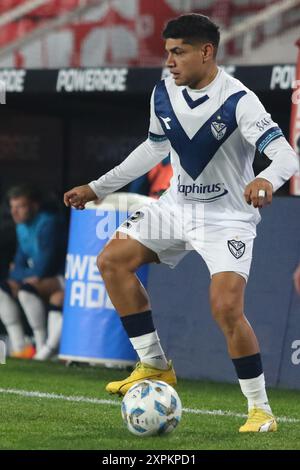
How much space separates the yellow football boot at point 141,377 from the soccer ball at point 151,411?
1.79ft

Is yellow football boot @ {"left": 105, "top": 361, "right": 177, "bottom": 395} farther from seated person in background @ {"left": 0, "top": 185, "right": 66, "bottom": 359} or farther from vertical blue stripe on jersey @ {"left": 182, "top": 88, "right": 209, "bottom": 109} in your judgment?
seated person in background @ {"left": 0, "top": 185, "right": 66, "bottom": 359}

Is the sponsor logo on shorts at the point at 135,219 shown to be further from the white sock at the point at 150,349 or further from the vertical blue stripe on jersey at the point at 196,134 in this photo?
the white sock at the point at 150,349

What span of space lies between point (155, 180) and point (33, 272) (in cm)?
151

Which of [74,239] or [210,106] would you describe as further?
[74,239]

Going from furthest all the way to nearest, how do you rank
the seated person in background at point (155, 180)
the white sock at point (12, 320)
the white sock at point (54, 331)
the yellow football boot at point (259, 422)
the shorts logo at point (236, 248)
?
1. the white sock at point (12, 320)
2. the seated person in background at point (155, 180)
3. the white sock at point (54, 331)
4. the shorts logo at point (236, 248)
5. the yellow football boot at point (259, 422)

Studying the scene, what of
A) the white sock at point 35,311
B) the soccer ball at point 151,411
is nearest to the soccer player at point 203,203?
the soccer ball at point 151,411

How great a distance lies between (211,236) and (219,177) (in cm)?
31

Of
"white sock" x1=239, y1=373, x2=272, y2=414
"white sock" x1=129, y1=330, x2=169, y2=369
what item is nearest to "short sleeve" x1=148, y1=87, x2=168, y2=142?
"white sock" x1=129, y1=330, x2=169, y2=369

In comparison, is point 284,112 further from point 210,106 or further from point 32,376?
point 210,106

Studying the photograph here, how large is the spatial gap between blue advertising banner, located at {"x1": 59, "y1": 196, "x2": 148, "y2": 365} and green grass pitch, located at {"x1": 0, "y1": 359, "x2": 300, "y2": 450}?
17cm

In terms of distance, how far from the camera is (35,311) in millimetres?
11648

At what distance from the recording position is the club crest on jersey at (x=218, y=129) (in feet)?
21.0

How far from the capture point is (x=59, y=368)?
10203mm

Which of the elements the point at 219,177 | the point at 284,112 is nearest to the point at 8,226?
the point at 284,112
